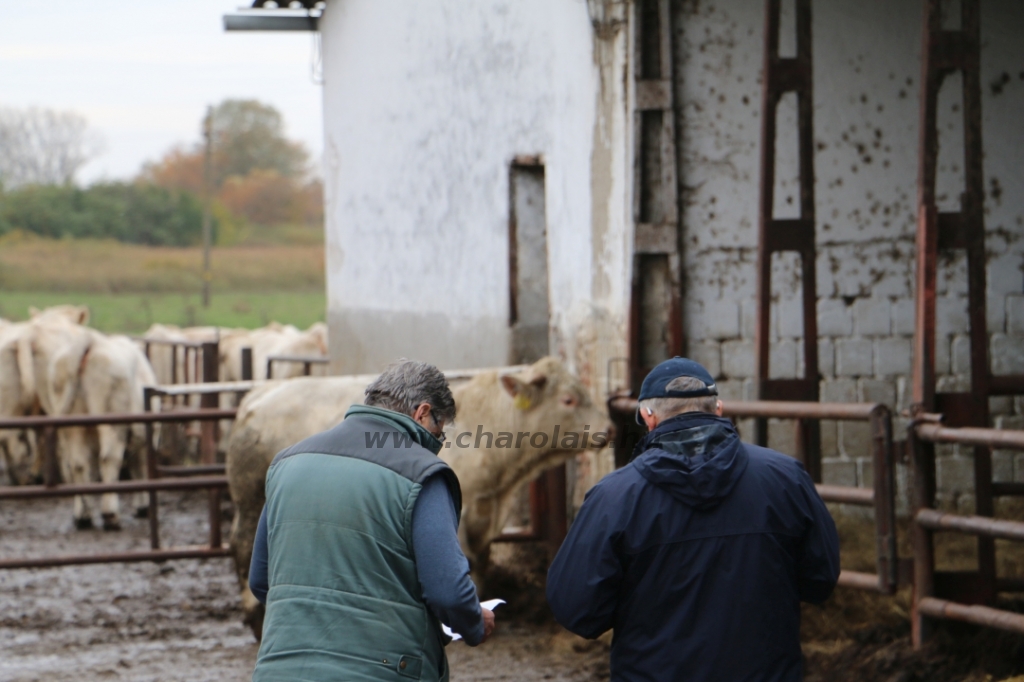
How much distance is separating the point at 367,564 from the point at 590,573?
0.56 metres

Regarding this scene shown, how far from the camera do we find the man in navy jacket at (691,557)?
296 centimetres

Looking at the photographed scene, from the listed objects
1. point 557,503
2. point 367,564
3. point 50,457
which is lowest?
point 557,503

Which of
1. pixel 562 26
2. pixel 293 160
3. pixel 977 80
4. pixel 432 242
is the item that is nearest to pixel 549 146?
pixel 562 26

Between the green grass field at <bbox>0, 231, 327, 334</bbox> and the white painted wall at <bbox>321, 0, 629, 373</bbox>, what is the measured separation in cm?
2999

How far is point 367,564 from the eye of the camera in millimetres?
2859

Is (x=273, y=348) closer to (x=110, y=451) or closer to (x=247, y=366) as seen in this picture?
(x=247, y=366)

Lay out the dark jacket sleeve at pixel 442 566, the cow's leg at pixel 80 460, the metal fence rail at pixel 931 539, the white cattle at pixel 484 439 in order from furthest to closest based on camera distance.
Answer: the cow's leg at pixel 80 460 → the white cattle at pixel 484 439 → the metal fence rail at pixel 931 539 → the dark jacket sleeve at pixel 442 566

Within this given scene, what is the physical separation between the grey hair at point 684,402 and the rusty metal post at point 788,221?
3107 mm

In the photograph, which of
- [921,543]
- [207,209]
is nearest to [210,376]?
[921,543]

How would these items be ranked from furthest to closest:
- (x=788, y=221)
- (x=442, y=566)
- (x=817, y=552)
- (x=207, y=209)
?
1. (x=207, y=209)
2. (x=788, y=221)
3. (x=817, y=552)
4. (x=442, y=566)

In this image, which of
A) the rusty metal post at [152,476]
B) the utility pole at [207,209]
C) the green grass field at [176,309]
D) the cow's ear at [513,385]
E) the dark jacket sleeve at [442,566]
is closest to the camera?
the dark jacket sleeve at [442,566]

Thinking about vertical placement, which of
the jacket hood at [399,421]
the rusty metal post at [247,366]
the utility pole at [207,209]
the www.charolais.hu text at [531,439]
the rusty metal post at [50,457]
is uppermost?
the utility pole at [207,209]

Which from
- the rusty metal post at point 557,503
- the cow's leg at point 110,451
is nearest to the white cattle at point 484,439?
the rusty metal post at point 557,503

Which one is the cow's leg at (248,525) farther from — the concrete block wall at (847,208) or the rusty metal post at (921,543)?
the rusty metal post at (921,543)
